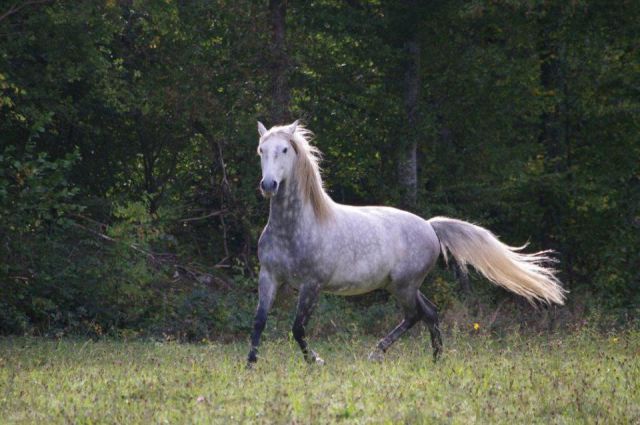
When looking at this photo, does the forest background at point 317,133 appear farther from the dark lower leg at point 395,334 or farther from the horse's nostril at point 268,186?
the horse's nostril at point 268,186

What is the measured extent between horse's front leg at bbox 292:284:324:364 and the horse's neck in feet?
1.87

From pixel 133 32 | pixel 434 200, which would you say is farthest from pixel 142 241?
pixel 434 200

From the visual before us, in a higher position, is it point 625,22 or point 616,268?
point 625,22

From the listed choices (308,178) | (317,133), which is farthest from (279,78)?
(308,178)

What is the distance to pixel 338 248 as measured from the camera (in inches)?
395

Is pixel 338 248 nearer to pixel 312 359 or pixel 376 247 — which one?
pixel 376 247

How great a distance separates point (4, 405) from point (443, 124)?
13.0m

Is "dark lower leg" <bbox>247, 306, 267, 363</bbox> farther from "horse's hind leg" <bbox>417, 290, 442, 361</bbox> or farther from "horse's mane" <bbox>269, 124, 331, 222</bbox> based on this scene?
"horse's hind leg" <bbox>417, 290, 442, 361</bbox>

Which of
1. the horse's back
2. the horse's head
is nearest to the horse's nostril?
the horse's head

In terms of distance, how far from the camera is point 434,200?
18734 mm

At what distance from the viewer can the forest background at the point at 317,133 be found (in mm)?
15305

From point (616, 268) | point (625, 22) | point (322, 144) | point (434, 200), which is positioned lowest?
point (616, 268)

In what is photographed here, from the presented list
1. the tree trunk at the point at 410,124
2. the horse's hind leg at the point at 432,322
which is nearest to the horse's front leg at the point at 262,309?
the horse's hind leg at the point at 432,322

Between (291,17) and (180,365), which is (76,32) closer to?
(291,17)
